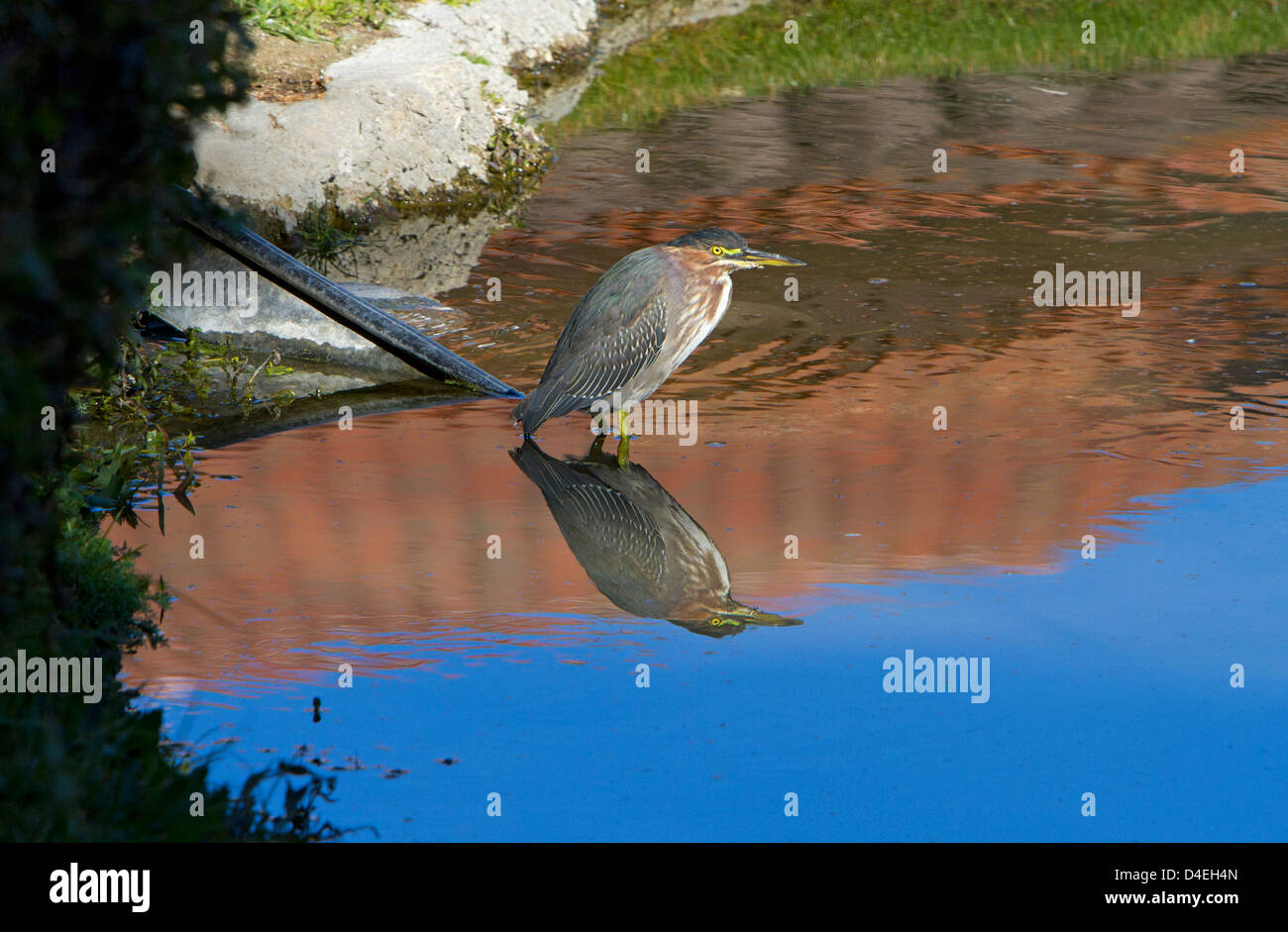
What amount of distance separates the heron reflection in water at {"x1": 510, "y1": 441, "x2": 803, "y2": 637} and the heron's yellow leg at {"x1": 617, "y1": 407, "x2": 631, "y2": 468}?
37 mm

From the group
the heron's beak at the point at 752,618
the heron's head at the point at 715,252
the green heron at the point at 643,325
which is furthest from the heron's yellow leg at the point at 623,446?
the heron's beak at the point at 752,618

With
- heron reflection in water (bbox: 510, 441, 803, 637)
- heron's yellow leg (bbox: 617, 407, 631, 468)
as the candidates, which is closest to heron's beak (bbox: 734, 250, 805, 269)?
heron's yellow leg (bbox: 617, 407, 631, 468)

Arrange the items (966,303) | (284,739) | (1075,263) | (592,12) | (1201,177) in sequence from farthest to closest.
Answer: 1. (592,12)
2. (1201,177)
3. (1075,263)
4. (966,303)
5. (284,739)

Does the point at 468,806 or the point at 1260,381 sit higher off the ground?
the point at 1260,381

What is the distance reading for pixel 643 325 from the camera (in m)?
7.24

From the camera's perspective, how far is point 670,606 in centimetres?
575

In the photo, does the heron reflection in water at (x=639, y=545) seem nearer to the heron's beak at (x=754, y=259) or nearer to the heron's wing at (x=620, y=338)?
the heron's wing at (x=620, y=338)

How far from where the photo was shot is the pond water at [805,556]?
15.6 ft

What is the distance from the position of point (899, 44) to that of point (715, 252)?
12.8 metres

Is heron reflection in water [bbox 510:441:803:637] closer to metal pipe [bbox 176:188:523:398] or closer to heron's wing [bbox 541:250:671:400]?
heron's wing [bbox 541:250:671:400]

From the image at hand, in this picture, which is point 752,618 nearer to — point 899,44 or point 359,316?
point 359,316

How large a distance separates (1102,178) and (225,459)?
8.27 meters
